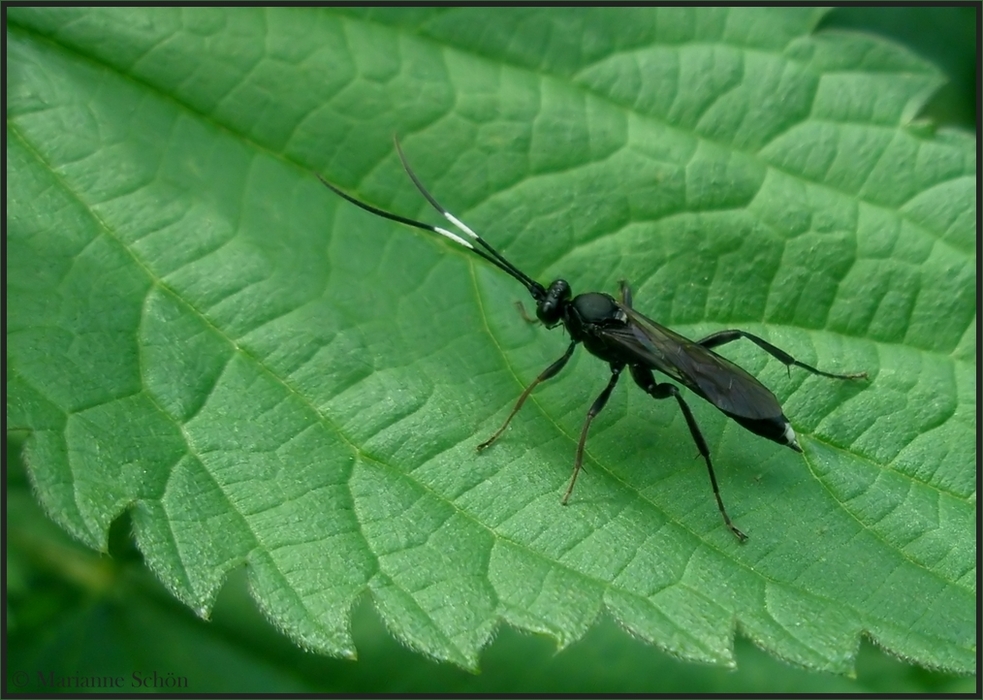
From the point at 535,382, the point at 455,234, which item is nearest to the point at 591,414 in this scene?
the point at 535,382

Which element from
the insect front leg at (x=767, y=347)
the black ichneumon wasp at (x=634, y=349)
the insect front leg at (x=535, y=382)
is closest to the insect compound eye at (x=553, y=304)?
the black ichneumon wasp at (x=634, y=349)

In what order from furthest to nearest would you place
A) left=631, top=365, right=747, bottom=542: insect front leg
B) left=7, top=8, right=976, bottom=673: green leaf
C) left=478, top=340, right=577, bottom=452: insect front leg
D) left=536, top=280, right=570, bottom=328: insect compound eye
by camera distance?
left=536, top=280, right=570, bottom=328: insect compound eye
left=478, top=340, right=577, bottom=452: insect front leg
left=631, top=365, right=747, bottom=542: insect front leg
left=7, top=8, right=976, bottom=673: green leaf

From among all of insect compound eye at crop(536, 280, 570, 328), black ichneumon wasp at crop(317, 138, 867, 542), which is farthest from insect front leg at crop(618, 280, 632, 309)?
insect compound eye at crop(536, 280, 570, 328)

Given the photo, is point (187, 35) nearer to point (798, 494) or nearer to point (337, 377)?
point (337, 377)

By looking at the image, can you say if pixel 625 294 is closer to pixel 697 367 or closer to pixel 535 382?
pixel 697 367

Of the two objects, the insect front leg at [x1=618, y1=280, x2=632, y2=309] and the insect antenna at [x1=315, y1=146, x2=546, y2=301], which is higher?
the insect front leg at [x1=618, y1=280, x2=632, y2=309]

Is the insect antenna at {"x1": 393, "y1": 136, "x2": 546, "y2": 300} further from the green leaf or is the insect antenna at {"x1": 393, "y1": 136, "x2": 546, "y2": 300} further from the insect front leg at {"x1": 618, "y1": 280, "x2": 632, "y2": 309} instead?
the insect front leg at {"x1": 618, "y1": 280, "x2": 632, "y2": 309}

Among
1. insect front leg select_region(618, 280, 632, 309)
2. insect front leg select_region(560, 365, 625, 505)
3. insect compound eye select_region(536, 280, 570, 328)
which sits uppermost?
insect front leg select_region(618, 280, 632, 309)
